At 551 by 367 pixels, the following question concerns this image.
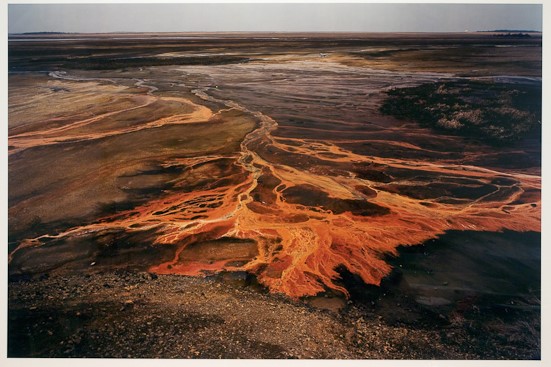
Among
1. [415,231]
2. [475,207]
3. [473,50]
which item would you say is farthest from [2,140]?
[473,50]

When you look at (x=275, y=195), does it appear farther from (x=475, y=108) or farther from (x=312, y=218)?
(x=475, y=108)

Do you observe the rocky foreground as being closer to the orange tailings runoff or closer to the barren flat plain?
the barren flat plain

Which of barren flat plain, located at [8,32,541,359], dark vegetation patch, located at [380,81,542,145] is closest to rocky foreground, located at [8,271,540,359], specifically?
barren flat plain, located at [8,32,541,359]

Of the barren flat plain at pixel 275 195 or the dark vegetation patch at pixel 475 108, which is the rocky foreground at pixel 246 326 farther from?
the dark vegetation patch at pixel 475 108

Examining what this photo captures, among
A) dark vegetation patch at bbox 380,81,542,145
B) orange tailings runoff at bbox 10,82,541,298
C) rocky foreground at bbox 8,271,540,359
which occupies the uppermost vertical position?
dark vegetation patch at bbox 380,81,542,145

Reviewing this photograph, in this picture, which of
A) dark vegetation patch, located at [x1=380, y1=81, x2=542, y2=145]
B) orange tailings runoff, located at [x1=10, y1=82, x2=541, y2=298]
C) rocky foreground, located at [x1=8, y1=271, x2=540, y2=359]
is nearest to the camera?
rocky foreground, located at [x1=8, y1=271, x2=540, y2=359]

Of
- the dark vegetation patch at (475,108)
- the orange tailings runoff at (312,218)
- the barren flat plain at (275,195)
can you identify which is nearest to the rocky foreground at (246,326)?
the barren flat plain at (275,195)
